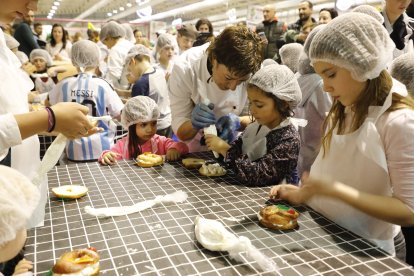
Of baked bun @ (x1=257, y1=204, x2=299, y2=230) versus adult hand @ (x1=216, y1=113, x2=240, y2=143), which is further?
adult hand @ (x1=216, y1=113, x2=240, y2=143)

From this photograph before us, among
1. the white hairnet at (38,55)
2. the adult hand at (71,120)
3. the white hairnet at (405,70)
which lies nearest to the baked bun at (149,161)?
the adult hand at (71,120)

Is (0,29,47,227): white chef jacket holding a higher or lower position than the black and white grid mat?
higher

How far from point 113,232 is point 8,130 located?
512mm

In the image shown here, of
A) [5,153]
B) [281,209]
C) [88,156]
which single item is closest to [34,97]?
[88,156]

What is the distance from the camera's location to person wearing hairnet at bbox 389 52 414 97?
70.4 inches

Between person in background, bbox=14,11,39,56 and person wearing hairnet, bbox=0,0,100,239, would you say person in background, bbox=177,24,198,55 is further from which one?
person wearing hairnet, bbox=0,0,100,239

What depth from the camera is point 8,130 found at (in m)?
1.18

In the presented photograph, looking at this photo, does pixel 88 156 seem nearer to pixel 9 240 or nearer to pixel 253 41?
pixel 253 41

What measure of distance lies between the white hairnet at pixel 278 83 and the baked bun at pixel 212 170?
498 mm

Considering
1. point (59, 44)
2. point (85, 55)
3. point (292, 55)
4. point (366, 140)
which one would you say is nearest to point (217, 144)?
point (366, 140)

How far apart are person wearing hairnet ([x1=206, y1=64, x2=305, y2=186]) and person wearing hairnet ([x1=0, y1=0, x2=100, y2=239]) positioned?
853mm

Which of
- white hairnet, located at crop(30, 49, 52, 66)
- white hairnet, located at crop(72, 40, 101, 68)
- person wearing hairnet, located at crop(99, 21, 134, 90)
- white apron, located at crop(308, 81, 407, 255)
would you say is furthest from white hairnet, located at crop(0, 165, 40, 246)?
white hairnet, located at crop(30, 49, 52, 66)

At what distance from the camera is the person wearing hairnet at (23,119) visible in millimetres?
1207

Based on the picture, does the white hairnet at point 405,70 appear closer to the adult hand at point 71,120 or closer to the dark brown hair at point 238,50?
the dark brown hair at point 238,50
